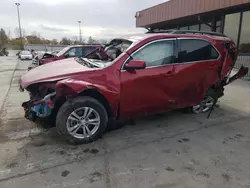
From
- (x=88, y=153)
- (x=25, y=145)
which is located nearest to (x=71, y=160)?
(x=88, y=153)

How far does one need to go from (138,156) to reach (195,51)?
2442mm

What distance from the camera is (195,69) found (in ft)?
14.0

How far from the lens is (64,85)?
3.12 m

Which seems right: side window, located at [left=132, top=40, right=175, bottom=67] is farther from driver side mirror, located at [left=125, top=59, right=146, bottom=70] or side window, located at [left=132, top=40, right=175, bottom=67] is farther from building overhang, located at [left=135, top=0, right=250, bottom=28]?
building overhang, located at [left=135, top=0, right=250, bottom=28]

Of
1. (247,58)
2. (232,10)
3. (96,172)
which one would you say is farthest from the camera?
(232,10)

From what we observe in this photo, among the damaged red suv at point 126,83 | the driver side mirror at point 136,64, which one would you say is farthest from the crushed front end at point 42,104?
the driver side mirror at point 136,64

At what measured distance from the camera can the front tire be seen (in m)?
3.31

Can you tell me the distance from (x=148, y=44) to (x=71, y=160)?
2280 mm

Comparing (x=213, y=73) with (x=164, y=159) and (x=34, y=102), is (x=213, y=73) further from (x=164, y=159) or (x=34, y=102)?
(x=34, y=102)

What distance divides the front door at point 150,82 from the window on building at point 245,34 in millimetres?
8341

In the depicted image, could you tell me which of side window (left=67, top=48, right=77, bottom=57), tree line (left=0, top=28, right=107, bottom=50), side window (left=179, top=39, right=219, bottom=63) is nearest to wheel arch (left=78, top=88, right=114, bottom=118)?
side window (left=179, top=39, right=219, bottom=63)

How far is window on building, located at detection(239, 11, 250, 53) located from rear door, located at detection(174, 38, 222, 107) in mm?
7344

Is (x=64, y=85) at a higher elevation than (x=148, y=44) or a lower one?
lower

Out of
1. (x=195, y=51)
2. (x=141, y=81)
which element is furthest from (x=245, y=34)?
(x=141, y=81)
